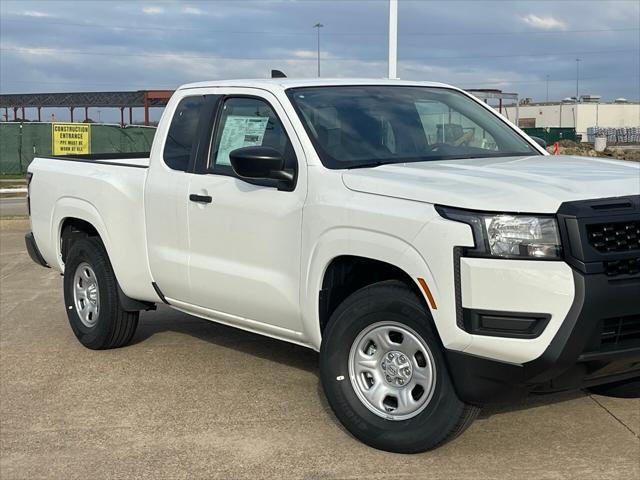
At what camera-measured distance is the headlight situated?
3.69 metres

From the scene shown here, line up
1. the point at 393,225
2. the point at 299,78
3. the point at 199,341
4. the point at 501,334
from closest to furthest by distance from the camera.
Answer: the point at 501,334
the point at 393,225
the point at 299,78
the point at 199,341

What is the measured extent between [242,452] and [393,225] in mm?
1449

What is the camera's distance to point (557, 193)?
12.4ft

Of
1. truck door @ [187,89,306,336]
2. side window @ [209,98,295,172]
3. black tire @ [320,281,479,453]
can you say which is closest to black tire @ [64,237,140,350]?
truck door @ [187,89,306,336]

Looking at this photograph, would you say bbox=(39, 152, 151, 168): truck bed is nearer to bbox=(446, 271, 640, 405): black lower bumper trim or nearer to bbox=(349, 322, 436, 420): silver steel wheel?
bbox=(349, 322, 436, 420): silver steel wheel

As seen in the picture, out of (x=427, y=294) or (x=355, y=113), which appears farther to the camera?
(x=355, y=113)

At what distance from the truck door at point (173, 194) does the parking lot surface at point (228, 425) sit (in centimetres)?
76

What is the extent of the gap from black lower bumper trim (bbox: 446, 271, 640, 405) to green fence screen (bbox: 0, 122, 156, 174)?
30874 mm

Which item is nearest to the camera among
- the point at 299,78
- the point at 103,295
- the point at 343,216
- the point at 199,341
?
the point at 343,216

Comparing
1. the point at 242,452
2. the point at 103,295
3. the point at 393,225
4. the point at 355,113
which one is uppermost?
the point at 355,113

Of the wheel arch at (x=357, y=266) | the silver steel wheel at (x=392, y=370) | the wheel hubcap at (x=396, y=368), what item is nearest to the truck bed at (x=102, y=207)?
the wheel arch at (x=357, y=266)

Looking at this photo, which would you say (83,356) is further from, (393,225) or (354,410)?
(393,225)

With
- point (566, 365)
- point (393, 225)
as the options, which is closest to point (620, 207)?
point (566, 365)

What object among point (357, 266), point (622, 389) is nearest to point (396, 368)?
point (357, 266)
